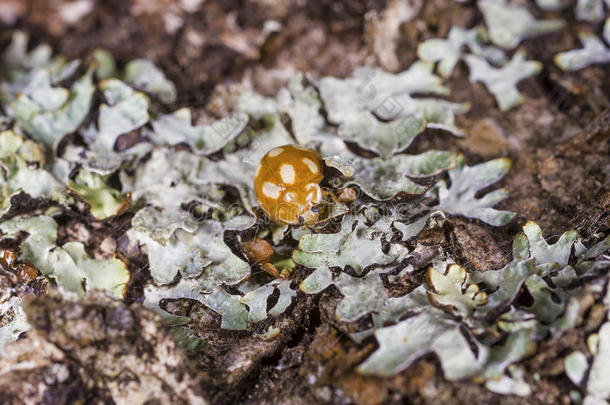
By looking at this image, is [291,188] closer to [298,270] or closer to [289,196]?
[289,196]

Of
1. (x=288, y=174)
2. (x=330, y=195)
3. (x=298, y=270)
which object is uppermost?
(x=288, y=174)

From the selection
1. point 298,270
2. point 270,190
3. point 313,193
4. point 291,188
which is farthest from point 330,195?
point 298,270

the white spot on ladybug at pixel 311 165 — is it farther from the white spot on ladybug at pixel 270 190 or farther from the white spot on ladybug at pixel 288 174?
the white spot on ladybug at pixel 270 190

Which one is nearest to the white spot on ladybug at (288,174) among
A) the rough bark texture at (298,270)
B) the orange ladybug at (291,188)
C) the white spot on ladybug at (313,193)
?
the orange ladybug at (291,188)

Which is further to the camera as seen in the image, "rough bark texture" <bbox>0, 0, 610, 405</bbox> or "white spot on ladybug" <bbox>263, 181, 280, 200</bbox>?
"white spot on ladybug" <bbox>263, 181, 280, 200</bbox>

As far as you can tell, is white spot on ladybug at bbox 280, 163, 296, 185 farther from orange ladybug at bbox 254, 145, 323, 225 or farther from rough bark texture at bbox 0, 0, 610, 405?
rough bark texture at bbox 0, 0, 610, 405

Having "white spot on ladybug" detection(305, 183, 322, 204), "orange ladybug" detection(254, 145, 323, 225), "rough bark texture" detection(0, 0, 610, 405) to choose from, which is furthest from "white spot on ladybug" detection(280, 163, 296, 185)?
"rough bark texture" detection(0, 0, 610, 405)

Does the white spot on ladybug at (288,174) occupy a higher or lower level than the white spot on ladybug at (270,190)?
higher
